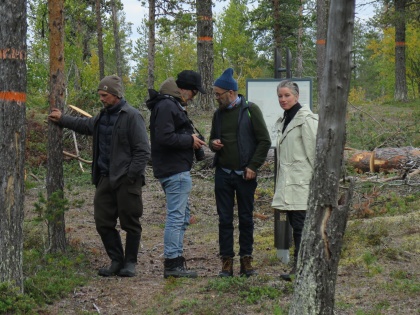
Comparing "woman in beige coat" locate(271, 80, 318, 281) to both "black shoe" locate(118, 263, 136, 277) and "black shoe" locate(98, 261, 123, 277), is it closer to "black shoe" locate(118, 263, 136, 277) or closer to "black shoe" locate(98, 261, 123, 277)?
"black shoe" locate(118, 263, 136, 277)

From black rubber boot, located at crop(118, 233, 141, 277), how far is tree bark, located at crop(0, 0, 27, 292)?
173 centimetres

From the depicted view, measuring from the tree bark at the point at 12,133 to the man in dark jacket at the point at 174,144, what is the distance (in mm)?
1559

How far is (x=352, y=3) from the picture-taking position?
13.9 feet

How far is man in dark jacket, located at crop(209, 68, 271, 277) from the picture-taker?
6.72 m

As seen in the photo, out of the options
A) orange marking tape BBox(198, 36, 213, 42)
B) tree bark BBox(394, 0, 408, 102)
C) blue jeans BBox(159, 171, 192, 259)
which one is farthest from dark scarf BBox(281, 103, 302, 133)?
tree bark BBox(394, 0, 408, 102)

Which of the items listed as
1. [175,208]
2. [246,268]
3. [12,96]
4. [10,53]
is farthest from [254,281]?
[10,53]

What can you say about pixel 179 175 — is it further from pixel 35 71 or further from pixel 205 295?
pixel 35 71

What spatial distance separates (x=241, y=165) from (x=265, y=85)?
1915mm

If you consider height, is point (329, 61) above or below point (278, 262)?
above

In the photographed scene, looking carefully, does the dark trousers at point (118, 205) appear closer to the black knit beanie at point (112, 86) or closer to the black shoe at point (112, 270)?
the black shoe at point (112, 270)

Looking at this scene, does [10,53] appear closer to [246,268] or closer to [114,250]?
[114,250]

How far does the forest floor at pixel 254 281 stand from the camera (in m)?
5.82

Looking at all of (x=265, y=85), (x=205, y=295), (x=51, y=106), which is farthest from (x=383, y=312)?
(x=51, y=106)

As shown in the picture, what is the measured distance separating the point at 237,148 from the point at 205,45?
15.4 meters
